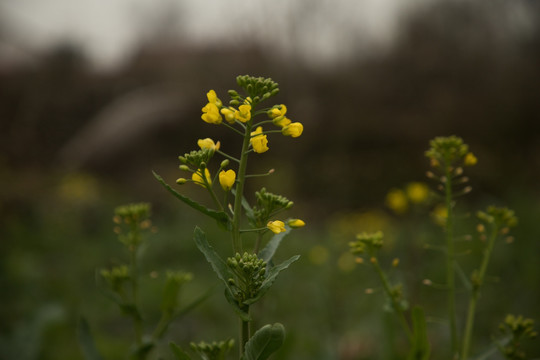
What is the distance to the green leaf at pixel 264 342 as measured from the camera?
0.86m

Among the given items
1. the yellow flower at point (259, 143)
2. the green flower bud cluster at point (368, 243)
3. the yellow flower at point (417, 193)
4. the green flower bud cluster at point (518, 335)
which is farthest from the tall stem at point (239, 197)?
the yellow flower at point (417, 193)

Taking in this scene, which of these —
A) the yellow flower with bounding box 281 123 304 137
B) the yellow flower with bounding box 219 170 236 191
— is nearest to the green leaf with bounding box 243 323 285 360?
the yellow flower with bounding box 219 170 236 191

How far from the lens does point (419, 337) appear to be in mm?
1058

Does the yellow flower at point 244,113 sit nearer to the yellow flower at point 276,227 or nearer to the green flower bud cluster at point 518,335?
the yellow flower at point 276,227

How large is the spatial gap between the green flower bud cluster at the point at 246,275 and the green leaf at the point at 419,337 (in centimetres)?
38

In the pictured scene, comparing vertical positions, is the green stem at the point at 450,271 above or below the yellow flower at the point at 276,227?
below

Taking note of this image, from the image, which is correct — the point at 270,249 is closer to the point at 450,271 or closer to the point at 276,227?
the point at 276,227

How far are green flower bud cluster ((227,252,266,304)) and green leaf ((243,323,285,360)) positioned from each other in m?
0.07

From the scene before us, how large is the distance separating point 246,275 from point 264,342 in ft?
0.45

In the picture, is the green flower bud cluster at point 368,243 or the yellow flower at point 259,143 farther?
the green flower bud cluster at point 368,243

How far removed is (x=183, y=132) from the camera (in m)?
9.23

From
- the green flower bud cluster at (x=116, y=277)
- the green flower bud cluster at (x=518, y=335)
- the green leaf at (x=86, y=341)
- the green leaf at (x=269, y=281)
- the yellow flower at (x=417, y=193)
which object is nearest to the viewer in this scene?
the green leaf at (x=269, y=281)

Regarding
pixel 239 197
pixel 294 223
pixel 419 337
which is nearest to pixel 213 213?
pixel 239 197

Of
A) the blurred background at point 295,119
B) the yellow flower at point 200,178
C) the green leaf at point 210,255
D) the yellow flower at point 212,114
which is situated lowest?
the blurred background at point 295,119
